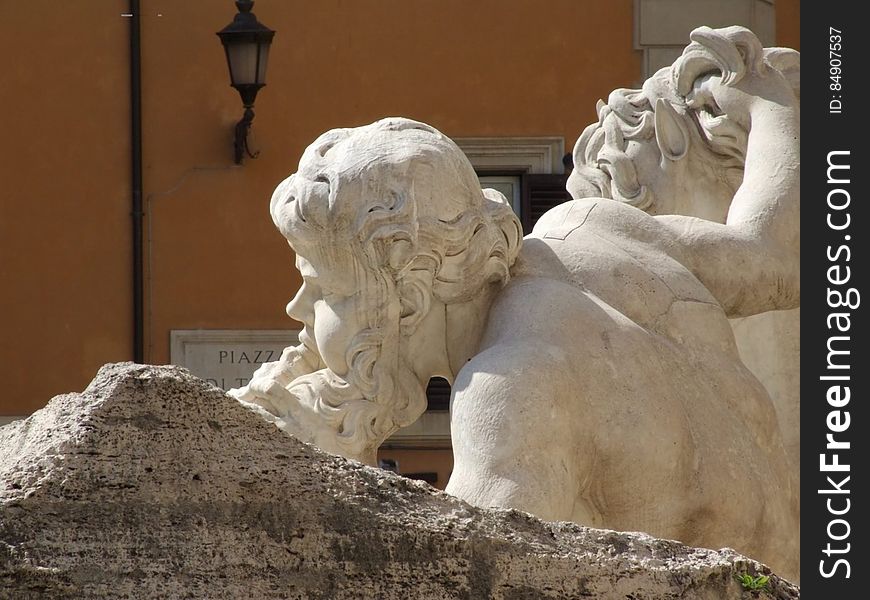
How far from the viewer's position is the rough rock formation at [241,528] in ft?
10.3

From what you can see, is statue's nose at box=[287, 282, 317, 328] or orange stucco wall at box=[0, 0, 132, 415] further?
orange stucco wall at box=[0, 0, 132, 415]

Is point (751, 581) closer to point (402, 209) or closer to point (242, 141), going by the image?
point (402, 209)

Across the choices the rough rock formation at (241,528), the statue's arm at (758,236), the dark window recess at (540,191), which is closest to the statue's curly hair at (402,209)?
the statue's arm at (758,236)

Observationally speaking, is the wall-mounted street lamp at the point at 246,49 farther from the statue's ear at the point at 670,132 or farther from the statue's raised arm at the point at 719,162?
the statue's ear at the point at 670,132

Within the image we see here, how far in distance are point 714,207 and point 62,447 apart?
104 inches

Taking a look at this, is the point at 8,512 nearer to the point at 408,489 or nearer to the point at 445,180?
the point at 408,489

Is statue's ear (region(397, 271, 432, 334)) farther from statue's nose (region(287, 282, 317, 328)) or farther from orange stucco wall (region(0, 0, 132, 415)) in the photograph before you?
orange stucco wall (region(0, 0, 132, 415))

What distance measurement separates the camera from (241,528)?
10.5ft

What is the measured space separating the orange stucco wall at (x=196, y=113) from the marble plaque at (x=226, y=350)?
0.17 meters

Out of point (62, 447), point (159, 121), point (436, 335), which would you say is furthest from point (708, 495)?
point (159, 121)

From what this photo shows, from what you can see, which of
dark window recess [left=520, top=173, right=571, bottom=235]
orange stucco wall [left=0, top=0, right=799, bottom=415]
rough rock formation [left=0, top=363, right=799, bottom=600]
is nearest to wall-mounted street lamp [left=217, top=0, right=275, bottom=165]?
orange stucco wall [left=0, top=0, right=799, bottom=415]

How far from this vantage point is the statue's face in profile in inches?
184

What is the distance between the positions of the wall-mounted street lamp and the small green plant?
1575cm

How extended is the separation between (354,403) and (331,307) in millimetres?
160
